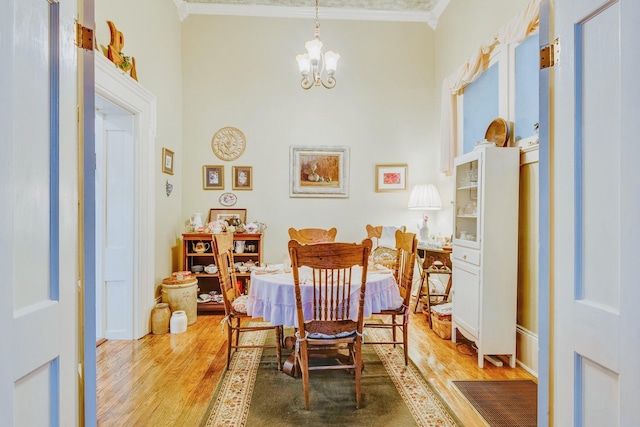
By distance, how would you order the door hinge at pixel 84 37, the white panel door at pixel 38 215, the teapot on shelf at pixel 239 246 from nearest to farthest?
the white panel door at pixel 38 215, the door hinge at pixel 84 37, the teapot on shelf at pixel 239 246

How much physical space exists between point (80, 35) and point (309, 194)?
357 centimetres

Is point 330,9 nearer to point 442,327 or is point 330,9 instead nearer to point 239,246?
point 239,246

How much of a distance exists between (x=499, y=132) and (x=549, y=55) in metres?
1.99

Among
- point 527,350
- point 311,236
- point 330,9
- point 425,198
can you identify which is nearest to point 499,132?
point 425,198

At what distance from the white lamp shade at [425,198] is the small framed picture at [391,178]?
0.35 m

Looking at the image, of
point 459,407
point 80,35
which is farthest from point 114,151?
point 459,407

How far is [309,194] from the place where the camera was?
14.9ft

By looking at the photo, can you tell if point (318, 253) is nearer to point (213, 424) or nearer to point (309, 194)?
point (213, 424)

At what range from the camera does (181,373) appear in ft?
8.27

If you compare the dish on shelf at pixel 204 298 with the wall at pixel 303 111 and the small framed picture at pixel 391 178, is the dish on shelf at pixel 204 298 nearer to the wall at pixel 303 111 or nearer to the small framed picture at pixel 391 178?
the wall at pixel 303 111

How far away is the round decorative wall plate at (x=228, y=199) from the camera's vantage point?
175 inches

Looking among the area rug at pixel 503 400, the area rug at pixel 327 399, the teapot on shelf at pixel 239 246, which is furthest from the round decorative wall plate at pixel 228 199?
the area rug at pixel 503 400

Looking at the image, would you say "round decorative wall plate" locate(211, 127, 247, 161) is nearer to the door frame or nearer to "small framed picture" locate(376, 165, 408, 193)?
the door frame

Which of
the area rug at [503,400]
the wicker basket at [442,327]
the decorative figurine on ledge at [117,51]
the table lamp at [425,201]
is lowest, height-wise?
the area rug at [503,400]
